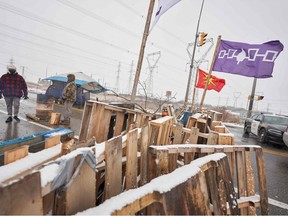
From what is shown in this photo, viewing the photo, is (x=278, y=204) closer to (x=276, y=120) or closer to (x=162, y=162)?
(x=162, y=162)

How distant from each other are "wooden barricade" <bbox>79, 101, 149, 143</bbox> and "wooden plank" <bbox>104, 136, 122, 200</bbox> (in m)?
2.02

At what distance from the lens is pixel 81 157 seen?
1407mm

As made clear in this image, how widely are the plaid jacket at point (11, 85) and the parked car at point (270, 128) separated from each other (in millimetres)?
11558

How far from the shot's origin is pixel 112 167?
1880mm

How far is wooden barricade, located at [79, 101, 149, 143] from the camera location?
152 inches

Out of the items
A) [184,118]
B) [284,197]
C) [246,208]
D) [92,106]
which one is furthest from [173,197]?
[184,118]

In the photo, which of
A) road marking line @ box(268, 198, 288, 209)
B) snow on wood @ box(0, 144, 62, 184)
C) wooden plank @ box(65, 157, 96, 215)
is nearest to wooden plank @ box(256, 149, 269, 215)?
road marking line @ box(268, 198, 288, 209)

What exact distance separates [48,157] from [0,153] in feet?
3.54

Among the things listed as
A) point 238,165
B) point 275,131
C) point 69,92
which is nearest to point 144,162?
point 238,165

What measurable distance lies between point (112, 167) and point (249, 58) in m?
7.55

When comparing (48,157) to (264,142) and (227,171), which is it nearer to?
(227,171)

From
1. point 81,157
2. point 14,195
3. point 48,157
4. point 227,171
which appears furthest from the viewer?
point 227,171

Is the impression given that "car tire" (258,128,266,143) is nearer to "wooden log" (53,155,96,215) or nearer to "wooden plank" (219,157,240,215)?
"wooden plank" (219,157,240,215)

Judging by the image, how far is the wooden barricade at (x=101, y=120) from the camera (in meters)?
3.86
